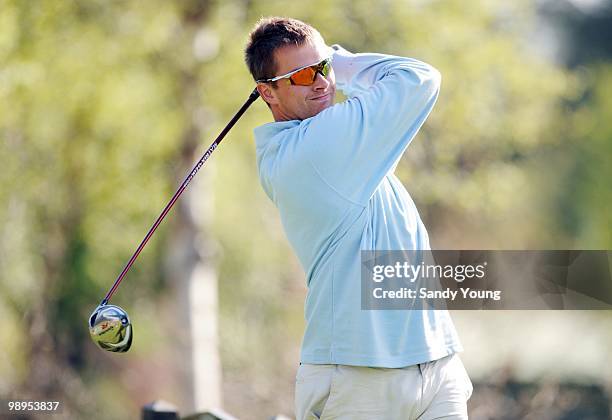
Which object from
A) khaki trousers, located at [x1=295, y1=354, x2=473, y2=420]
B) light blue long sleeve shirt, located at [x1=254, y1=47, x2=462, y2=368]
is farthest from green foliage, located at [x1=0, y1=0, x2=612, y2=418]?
khaki trousers, located at [x1=295, y1=354, x2=473, y2=420]

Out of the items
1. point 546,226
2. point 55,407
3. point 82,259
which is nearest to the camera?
point 55,407

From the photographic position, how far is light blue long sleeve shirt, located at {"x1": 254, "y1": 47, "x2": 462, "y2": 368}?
8.14ft

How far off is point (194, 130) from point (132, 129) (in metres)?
0.67

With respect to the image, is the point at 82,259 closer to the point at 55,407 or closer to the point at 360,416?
the point at 55,407

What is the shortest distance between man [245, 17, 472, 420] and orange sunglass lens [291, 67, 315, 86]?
0.44 ft

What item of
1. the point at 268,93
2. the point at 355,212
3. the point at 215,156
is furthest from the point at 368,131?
the point at 215,156

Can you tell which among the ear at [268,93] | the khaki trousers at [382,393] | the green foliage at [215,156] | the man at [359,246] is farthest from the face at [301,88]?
the green foliage at [215,156]

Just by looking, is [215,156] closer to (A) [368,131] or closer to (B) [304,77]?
(B) [304,77]

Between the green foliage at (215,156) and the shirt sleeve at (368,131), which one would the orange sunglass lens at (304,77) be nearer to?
the shirt sleeve at (368,131)

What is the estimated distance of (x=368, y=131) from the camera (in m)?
2.51

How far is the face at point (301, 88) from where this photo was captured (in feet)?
8.87

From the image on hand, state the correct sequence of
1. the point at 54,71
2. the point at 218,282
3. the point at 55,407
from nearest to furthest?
the point at 54,71, the point at 55,407, the point at 218,282

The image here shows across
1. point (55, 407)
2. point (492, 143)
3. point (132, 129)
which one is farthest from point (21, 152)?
point (492, 143)

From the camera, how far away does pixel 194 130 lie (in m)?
9.20
